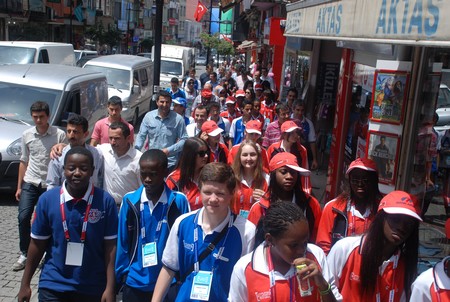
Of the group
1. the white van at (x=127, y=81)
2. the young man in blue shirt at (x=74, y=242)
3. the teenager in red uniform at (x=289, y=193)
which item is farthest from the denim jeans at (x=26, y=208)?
the white van at (x=127, y=81)

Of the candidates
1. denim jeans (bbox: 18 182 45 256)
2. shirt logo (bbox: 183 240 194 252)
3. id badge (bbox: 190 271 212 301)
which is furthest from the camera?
denim jeans (bbox: 18 182 45 256)

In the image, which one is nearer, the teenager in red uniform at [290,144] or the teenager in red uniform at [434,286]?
the teenager in red uniform at [434,286]

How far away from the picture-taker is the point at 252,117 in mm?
9617

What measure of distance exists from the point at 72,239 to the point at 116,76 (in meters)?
13.4

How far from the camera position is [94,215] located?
12.3 ft

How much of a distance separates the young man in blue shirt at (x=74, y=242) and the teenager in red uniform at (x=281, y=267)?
4.30ft

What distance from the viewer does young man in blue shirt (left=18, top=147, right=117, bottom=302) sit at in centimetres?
368

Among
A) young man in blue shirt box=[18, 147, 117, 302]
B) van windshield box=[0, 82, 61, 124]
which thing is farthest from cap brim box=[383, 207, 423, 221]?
van windshield box=[0, 82, 61, 124]

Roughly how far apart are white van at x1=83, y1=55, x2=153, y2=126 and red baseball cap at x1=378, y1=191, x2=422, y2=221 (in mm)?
12859

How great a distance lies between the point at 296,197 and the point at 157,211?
1.02m

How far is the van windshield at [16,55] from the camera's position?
52.5 ft

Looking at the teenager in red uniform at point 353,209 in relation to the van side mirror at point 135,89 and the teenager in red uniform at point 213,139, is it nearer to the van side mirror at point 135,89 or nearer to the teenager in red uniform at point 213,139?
the teenager in red uniform at point 213,139

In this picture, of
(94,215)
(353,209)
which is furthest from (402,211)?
(94,215)

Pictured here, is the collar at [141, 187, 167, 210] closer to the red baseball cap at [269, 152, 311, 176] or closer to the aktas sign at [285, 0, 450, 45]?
the red baseball cap at [269, 152, 311, 176]
